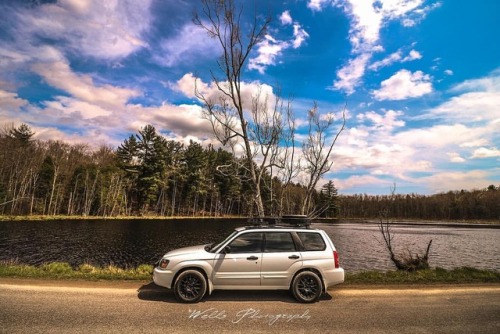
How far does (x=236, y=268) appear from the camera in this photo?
25.5 feet

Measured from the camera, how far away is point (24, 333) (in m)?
5.29

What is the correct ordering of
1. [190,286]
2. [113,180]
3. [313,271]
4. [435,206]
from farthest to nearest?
[435,206] < [113,180] < [313,271] < [190,286]

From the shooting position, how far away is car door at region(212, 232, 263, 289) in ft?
25.3

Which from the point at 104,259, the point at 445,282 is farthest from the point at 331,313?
the point at 104,259

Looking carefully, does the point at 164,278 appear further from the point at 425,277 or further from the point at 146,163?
the point at 146,163

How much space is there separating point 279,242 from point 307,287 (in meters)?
1.35

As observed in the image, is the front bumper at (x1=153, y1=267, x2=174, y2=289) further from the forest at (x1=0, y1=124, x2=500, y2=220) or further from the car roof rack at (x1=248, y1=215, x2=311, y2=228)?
the forest at (x1=0, y1=124, x2=500, y2=220)

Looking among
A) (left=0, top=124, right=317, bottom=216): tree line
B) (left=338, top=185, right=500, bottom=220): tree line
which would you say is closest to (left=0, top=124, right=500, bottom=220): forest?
(left=0, top=124, right=317, bottom=216): tree line

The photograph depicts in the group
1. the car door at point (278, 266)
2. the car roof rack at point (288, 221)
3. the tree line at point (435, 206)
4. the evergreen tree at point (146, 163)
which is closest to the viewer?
the car door at point (278, 266)

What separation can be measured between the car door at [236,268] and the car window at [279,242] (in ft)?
1.13

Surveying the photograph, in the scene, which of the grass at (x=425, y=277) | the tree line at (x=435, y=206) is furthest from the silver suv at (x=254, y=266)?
the tree line at (x=435, y=206)

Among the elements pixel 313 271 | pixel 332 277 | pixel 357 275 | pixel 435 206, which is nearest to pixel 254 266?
pixel 313 271

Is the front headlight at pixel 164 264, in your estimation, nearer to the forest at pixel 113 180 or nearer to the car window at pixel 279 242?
the car window at pixel 279 242

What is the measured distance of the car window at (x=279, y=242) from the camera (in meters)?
8.09
